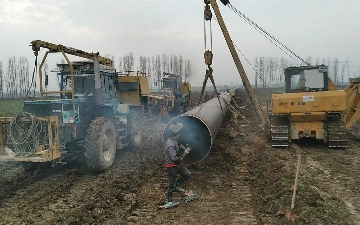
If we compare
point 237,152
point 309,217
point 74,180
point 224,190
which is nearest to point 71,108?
point 74,180

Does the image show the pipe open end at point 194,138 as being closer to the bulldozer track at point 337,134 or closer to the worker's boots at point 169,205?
the worker's boots at point 169,205

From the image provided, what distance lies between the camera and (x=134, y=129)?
11539 mm

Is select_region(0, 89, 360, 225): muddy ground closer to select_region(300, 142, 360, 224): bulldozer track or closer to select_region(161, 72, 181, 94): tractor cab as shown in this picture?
select_region(300, 142, 360, 224): bulldozer track

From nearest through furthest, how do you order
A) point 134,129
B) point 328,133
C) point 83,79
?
point 83,79 < point 328,133 < point 134,129

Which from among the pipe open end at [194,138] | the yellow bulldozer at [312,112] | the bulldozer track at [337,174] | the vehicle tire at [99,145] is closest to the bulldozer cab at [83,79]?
the vehicle tire at [99,145]

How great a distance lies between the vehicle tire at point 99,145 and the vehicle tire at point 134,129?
204 centimetres

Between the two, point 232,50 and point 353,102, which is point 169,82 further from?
point 353,102

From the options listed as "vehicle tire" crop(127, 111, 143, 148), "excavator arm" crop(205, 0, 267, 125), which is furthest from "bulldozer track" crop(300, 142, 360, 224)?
"vehicle tire" crop(127, 111, 143, 148)

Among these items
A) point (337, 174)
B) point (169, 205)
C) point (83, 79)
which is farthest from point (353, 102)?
point (83, 79)

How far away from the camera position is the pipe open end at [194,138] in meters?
7.84

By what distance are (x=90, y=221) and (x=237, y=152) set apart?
5.51 metres

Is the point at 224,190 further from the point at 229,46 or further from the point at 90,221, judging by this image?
the point at 229,46

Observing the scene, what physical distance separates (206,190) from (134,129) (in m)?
5.23

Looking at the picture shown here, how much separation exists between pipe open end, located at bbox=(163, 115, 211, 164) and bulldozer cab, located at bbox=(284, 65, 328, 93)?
475cm
